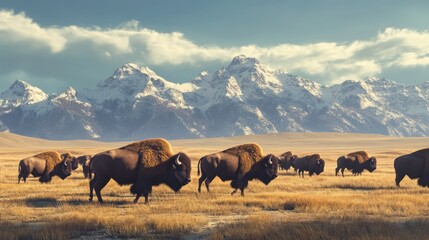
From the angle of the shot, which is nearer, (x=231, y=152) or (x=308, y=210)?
(x=308, y=210)

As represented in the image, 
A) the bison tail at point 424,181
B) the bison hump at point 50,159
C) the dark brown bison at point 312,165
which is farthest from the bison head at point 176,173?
the dark brown bison at point 312,165

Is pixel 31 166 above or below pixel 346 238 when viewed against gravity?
above

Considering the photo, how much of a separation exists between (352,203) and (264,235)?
23.3 ft

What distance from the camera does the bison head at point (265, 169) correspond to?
20703 mm

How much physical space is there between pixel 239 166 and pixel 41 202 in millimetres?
8677

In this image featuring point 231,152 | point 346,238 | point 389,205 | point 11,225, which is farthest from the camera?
point 231,152

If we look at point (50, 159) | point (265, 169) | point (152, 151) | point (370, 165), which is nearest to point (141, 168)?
point (152, 151)

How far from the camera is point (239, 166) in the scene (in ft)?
67.5

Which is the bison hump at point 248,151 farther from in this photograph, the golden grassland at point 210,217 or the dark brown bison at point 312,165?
the dark brown bison at point 312,165

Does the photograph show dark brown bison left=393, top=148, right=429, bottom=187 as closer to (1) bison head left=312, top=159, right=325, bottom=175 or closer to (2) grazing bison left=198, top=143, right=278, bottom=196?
(2) grazing bison left=198, top=143, right=278, bottom=196

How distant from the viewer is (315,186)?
26.0 meters

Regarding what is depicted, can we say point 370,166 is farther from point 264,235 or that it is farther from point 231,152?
point 264,235

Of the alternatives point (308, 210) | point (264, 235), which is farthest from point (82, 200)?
point (264, 235)

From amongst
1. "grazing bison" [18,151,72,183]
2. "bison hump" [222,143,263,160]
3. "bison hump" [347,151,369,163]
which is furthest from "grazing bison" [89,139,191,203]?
"bison hump" [347,151,369,163]
